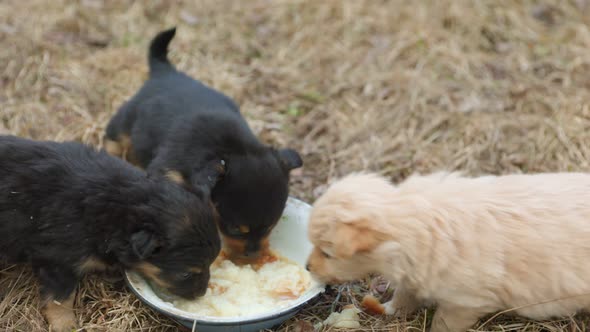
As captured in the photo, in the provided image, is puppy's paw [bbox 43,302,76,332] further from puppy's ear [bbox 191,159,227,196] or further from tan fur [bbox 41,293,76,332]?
puppy's ear [bbox 191,159,227,196]

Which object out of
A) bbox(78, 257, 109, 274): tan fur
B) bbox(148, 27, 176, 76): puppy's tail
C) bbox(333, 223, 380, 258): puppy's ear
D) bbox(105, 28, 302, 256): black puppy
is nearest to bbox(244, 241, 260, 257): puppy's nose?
bbox(105, 28, 302, 256): black puppy

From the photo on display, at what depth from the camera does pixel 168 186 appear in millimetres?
3811

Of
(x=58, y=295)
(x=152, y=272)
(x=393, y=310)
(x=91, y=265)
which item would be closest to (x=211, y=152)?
(x=152, y=272)

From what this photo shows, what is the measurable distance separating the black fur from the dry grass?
0.50 metres

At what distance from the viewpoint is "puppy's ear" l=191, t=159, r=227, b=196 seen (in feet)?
13.3

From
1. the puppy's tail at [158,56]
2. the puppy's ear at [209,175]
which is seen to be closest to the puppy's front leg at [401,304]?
the puppy's ear at [209,175]

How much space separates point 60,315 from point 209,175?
1.43 metres

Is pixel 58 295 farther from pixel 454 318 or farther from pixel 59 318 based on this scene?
pixel 454 318

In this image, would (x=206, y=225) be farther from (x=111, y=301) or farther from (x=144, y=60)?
(x=144, y=60)

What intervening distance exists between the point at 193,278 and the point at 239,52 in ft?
14.5

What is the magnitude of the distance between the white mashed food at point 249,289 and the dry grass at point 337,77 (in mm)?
220

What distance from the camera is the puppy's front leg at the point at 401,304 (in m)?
4.04

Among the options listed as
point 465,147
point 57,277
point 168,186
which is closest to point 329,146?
point 465,147

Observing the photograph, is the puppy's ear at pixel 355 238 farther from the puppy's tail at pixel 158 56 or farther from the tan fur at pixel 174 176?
the puppy's tail at pixel 158 56
